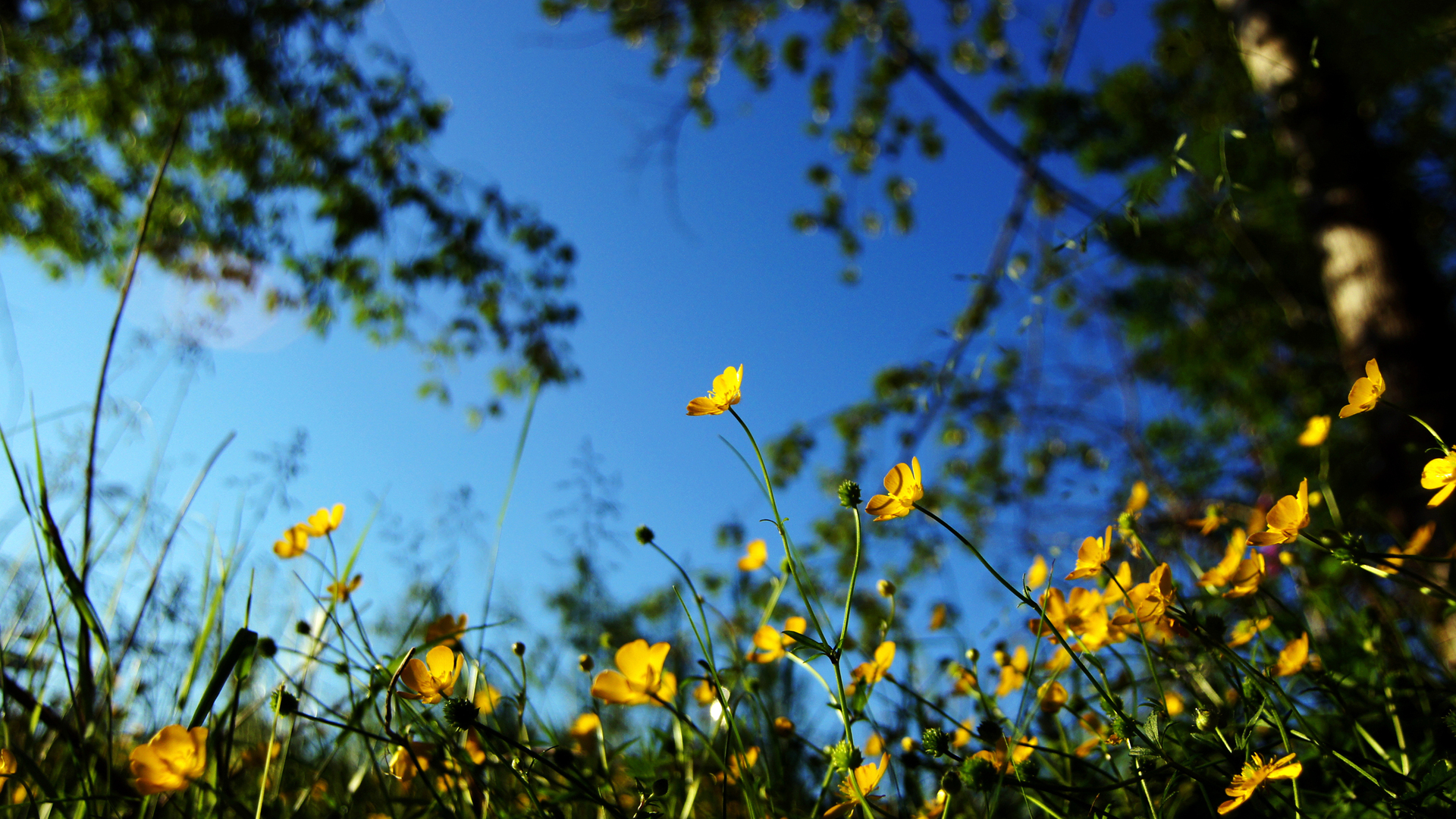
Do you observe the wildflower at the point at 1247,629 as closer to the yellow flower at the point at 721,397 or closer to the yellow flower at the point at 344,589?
the yellow flower at the point at 721,397

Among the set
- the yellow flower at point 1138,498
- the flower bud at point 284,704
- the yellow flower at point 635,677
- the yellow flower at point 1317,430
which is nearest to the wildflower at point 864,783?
the yellow flower at point 635,677

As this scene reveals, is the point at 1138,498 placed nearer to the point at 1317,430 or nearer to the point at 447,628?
the point at 1317,430

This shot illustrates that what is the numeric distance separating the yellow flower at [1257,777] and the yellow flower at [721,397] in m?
0.49

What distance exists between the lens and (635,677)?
2.29 ft

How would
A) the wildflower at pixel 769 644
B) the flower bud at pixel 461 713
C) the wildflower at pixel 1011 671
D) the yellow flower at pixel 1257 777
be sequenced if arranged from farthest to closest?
the wildflower at pixel 1011 671 → the wildflower at pixel 769 644 → the flower bud at pixel 461 713 → the yellow flower at pixel 1257 777

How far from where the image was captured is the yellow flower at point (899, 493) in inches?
26.6

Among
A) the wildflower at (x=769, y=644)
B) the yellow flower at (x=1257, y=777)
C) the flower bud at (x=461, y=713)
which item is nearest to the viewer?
the yellow flower at (x=1257, y=777)

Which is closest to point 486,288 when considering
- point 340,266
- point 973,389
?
point 340,266

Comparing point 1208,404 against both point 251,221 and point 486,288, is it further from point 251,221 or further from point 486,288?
point 251,221

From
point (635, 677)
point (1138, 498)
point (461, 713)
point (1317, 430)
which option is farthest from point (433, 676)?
point (1317, 430)

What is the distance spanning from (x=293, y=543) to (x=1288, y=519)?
1.09m

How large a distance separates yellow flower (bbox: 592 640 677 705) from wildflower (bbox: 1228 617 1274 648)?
67 centimetres

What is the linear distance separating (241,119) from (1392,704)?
489cm

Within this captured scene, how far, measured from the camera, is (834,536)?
14.4 ft
